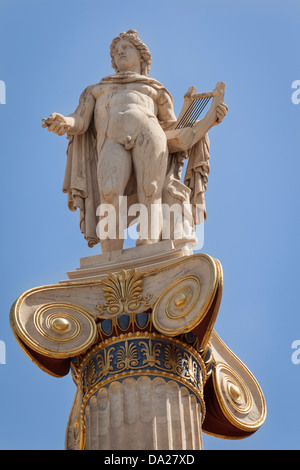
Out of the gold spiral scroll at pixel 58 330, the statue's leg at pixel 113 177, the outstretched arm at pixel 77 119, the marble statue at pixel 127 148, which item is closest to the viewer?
the gold spiral scroll at pixel 58 330

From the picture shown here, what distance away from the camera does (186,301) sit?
2181 centimetres

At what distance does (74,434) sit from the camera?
23.0 m

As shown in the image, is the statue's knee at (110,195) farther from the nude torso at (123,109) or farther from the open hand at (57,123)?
the open hand at (57,123)

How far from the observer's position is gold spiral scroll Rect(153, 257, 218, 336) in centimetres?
2155

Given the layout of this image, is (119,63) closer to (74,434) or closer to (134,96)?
(134,96)

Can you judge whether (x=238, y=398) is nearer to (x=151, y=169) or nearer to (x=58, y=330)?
(x=58, y=330)

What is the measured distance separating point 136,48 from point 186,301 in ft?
22.8

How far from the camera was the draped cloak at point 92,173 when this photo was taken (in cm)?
2491

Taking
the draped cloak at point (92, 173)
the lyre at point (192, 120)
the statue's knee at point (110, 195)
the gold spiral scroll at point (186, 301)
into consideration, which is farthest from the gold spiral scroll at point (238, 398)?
the lyre at point (192, 120)

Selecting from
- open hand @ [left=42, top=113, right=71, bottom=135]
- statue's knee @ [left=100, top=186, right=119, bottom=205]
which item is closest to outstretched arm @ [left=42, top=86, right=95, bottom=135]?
open hand @ [left=42, top=113, right=71, bottom=135]

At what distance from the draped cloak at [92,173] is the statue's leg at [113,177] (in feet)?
1.84

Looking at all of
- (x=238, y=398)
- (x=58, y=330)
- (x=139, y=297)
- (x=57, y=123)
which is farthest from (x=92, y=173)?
(x=238, y=398)

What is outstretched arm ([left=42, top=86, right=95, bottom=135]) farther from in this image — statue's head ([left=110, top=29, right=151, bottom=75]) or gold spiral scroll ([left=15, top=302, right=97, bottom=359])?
gold spiral scroll ([left=15, top=302, right=97, bottom=359])
